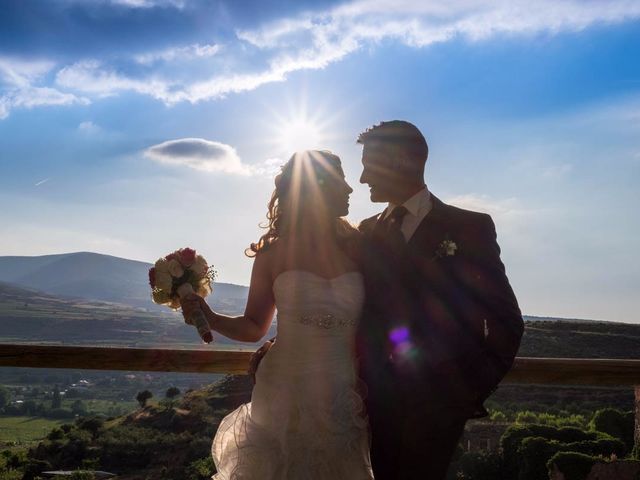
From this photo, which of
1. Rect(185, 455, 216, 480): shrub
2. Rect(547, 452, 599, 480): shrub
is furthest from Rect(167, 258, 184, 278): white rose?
Rect(547, 452, 599, 480): shrub

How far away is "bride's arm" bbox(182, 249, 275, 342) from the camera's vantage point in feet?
11.9

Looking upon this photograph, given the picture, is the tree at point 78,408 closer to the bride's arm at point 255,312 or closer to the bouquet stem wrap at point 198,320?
the bouquet stem wrap at point 198,320

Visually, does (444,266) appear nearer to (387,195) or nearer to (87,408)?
(387,195)

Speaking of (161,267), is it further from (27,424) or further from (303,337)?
(27,424)

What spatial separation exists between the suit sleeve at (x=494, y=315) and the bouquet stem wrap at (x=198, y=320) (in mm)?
1455

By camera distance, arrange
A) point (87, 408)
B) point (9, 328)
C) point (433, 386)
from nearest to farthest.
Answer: point (433, 386)
point (87, 408)
point (9, 328)

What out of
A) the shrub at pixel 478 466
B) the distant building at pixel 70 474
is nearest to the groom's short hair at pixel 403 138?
the distant building at pixel 70 474

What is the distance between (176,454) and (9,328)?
16423cm

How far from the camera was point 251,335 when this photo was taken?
364cm

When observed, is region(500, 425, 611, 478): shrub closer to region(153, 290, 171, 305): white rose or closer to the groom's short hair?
the groom's short hair

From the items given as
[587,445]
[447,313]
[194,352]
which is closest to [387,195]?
[447,313]

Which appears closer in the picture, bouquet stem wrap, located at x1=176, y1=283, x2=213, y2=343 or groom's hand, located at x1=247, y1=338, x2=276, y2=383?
bouquet stem wrap, located at x1=176, y1=283, x2=213, y2=343

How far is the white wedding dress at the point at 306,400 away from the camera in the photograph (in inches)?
130

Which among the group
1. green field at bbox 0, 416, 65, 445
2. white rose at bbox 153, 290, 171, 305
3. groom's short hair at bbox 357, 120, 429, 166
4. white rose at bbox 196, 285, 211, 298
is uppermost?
groom's short hair at bbox 357, 120, 429, 166
